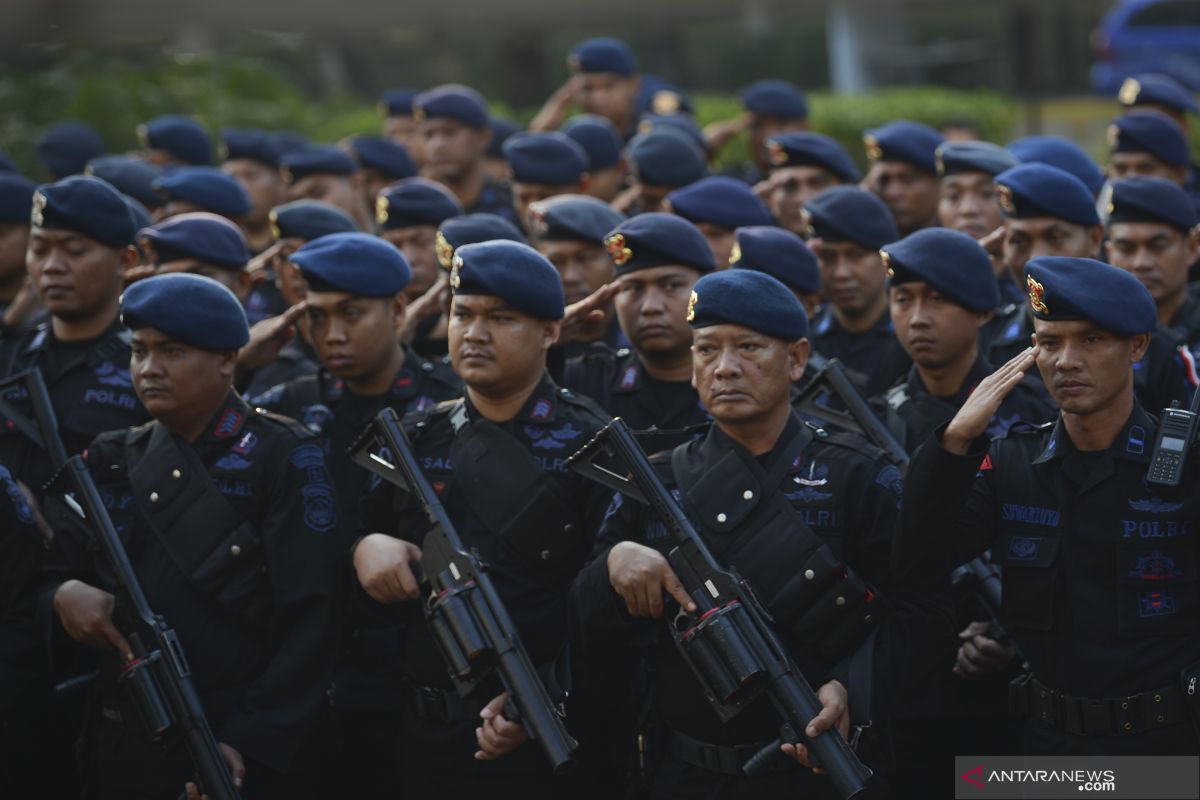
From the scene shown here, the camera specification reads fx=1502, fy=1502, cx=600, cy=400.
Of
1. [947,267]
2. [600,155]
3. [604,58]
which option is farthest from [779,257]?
[604,58]

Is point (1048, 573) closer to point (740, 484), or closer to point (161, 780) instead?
point (740, 484)

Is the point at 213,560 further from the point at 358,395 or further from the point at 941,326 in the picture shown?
the point at 941,326

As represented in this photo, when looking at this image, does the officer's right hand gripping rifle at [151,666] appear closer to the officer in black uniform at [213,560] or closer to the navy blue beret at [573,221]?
the officer in black uniform at [213,560]

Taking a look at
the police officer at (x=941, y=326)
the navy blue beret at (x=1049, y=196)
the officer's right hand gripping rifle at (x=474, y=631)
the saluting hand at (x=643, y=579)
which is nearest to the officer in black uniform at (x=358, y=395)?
the officer's right hand gripping rifle at (x=474, y=631)

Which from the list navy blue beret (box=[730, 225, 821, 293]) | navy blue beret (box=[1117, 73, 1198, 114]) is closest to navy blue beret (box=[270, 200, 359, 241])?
navy blue beret (box=[730, 225, 821, 293])

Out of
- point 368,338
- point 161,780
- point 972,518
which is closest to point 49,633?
point 161,780

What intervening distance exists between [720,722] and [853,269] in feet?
10.4

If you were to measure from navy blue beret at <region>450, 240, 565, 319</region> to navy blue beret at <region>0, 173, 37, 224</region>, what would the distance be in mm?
3428

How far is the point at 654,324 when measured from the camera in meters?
6.32

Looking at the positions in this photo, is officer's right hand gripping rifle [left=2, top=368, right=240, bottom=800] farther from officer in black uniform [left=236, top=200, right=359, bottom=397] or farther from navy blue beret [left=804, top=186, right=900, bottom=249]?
navy blue beret [left=804, top=186, right=900, bottom=249]

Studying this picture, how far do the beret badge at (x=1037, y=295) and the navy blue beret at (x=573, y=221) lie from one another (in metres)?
2.79

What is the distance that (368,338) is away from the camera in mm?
6305

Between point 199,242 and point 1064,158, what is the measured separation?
15.4 feet

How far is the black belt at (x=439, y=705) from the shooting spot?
5168 mm
